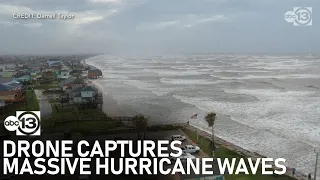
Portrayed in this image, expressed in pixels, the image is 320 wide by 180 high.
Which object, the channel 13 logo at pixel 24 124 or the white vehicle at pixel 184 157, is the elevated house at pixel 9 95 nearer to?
the channel 13 logo at pixel 24 124

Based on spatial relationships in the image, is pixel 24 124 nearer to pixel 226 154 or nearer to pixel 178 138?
pixel 178 138

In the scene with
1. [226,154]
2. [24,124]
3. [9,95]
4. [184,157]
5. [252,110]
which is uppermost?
[9,95]

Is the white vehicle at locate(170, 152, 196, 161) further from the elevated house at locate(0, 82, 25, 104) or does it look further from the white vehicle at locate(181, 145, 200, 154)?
the elevated house at locate(0, 82, 25, 104)

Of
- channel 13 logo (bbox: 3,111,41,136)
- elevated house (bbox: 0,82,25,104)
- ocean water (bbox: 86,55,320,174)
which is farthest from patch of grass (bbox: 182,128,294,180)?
elevated house (bbox: 0,82,25,104)

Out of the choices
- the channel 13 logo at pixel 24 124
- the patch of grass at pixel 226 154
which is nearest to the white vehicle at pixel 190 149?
the patch of grass at pixel 226 154

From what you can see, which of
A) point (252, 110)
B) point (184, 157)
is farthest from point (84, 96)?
point (184, 157)

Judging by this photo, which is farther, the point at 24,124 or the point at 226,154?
the point at 24,124

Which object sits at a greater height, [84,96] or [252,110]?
[84,96]

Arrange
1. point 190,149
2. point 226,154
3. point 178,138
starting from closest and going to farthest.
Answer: point 190,149, point 226,154, point 178,138

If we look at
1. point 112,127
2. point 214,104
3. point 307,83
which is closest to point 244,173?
point 112,127
